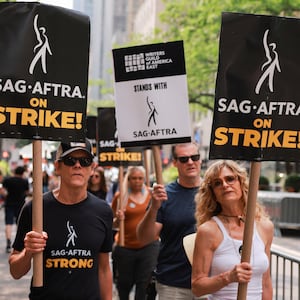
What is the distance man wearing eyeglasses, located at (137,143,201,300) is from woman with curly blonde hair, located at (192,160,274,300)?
3.38 ft

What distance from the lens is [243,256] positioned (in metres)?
4.53

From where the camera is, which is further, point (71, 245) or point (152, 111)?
point (152, 111)

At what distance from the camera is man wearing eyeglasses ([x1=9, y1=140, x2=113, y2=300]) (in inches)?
190

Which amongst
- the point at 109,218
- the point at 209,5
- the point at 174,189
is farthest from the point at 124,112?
the point at 209,5

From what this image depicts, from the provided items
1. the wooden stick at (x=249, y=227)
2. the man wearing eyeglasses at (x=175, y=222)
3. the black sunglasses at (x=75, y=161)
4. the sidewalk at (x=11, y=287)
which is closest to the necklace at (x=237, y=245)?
the wooden stick at (x=249, y=227)

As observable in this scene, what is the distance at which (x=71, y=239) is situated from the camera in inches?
192

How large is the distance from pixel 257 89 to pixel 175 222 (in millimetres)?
1805

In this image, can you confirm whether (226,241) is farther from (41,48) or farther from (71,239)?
(41,48)

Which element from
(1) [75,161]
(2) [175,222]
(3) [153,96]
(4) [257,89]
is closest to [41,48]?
(1) [75,161]

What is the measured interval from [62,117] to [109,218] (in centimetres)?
73

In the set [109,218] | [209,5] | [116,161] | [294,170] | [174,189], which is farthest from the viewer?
[294,170]

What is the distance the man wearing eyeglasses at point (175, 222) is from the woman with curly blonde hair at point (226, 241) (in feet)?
3.38

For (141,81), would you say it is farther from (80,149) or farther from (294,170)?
(294,170)

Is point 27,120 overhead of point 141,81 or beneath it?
beneath
